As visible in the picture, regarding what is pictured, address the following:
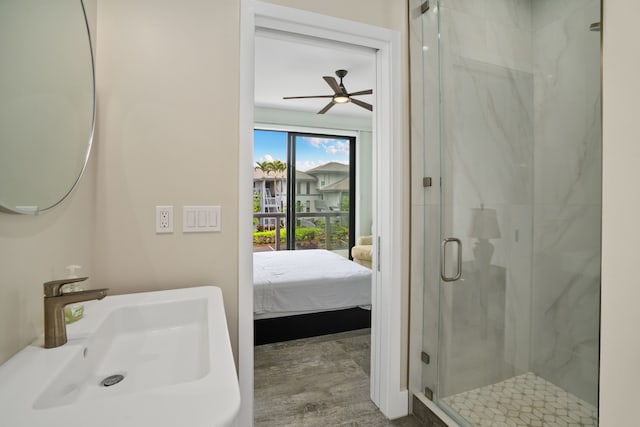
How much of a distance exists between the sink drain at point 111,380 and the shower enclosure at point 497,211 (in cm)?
149

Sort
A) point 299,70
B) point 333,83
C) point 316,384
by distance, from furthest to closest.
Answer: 1. point 299,70
2. point 333,83
3. point 316,384

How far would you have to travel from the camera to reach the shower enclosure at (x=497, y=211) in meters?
1.64

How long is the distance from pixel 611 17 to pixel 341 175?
15.9ft

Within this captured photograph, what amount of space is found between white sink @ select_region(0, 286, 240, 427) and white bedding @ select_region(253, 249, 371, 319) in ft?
4.71

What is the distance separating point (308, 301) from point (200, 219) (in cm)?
164

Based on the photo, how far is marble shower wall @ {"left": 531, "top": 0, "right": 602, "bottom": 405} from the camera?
1.44 metres

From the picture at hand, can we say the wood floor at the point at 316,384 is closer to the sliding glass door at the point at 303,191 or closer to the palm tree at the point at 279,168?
the sliding glass door at the point at 303,191

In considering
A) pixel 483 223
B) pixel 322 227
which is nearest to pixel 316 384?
pixel 483 223

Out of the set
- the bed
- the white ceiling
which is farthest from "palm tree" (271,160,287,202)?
the bed

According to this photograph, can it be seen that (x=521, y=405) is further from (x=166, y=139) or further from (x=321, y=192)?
(x=321, y=192)

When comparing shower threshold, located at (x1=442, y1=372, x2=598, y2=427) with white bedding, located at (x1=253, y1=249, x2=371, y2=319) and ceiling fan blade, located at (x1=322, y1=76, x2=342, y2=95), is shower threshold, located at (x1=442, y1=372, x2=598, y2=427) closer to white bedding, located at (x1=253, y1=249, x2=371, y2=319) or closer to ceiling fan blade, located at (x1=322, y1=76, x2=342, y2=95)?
white bedding, located at (x1=253, y1=249, x2=371, y2=319)

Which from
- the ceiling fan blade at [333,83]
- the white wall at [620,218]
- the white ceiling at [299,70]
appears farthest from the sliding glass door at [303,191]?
the white wall at [620,218]

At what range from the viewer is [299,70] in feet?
11.9

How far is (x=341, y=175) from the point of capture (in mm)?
5805
